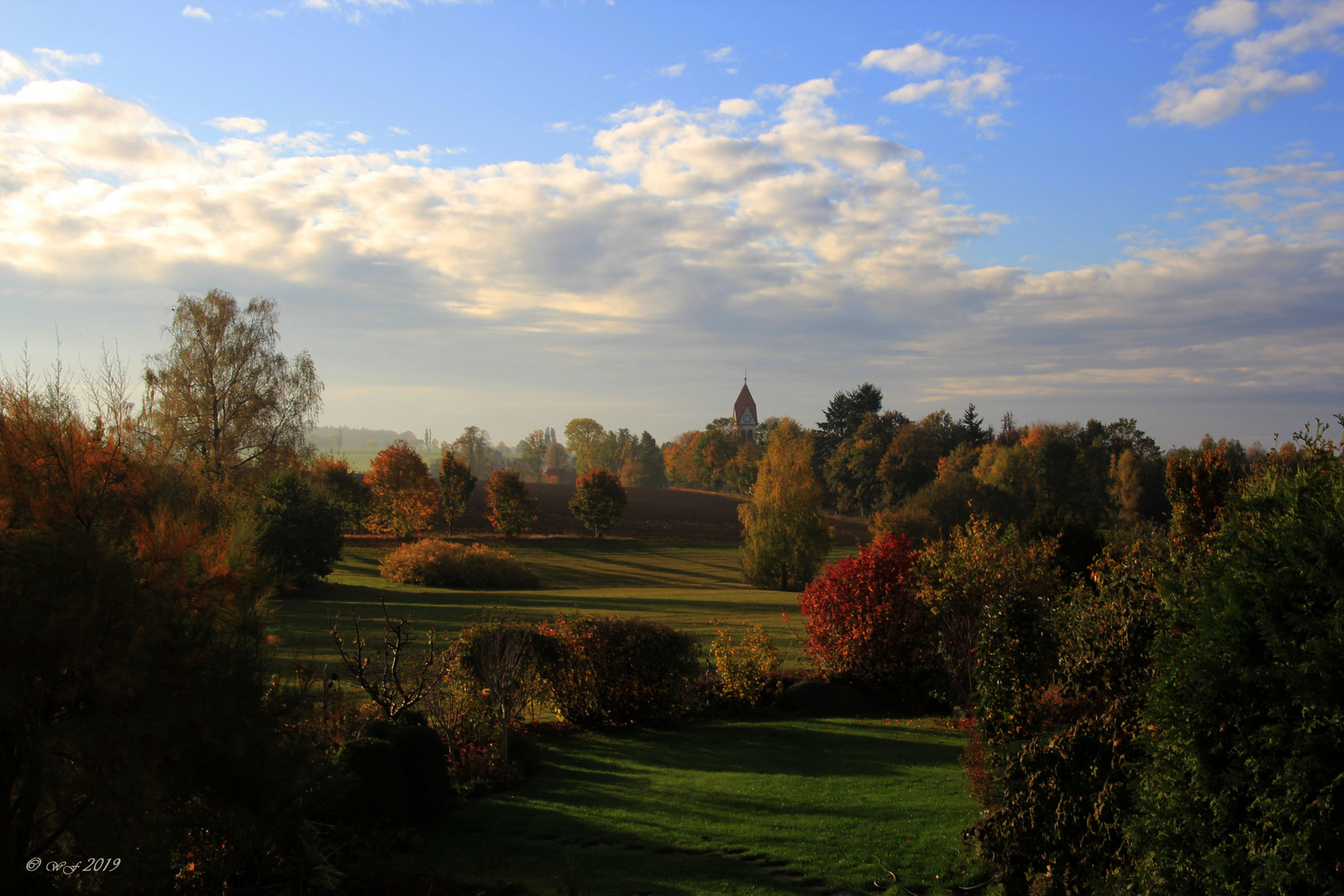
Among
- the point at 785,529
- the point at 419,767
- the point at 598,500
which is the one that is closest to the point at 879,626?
the point at 419,767

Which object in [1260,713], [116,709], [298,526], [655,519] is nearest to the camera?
[1260,713]

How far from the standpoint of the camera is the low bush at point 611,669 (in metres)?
14.2

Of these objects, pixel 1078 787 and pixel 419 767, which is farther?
pixel 419 767

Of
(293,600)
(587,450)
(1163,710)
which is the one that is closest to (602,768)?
(1163,710)

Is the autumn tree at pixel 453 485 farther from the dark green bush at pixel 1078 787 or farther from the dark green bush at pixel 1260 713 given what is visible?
the dark green bush at pixel 1260 713

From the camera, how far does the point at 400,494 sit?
5216cm

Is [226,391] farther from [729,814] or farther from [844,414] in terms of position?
[844,414]

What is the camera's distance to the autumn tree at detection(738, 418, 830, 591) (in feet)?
147

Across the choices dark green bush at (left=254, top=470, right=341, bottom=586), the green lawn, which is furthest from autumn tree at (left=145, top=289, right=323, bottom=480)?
the green lawn

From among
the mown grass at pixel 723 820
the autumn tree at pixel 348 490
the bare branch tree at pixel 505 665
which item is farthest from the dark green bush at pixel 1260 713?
the autumn tree at pixel 348 490

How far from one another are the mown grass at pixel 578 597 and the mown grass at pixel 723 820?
149 inches

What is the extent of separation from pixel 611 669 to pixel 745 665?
3077 mm

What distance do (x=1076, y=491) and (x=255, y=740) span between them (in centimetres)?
6521

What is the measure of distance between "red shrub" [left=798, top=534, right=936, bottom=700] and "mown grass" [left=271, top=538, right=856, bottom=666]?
2.33 m
